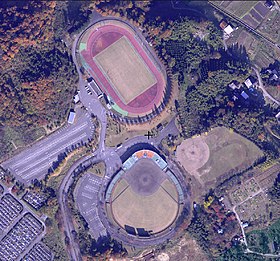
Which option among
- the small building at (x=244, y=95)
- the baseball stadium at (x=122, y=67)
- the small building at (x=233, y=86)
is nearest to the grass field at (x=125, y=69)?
the baseball stadium at (x=122, y=67)

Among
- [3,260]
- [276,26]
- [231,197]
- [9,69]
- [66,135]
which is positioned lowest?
[231,197]

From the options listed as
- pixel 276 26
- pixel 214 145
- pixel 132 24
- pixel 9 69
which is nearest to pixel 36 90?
pixel 9 69

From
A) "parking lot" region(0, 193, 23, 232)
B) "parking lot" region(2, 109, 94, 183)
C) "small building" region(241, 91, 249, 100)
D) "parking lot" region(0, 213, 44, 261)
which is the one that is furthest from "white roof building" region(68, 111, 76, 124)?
"small building" region(241, 91, 249, 100)

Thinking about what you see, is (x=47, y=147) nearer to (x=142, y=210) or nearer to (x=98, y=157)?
(x=98, y=157)

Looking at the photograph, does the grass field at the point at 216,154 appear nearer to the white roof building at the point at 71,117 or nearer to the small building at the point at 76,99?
the white roof building at the point at 71,117

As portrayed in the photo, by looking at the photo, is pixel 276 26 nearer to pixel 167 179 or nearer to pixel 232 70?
pixel 232 70

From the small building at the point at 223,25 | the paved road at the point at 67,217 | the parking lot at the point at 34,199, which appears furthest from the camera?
the small building at the point at 223,25

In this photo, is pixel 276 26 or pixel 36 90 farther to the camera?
pixel 276 26
